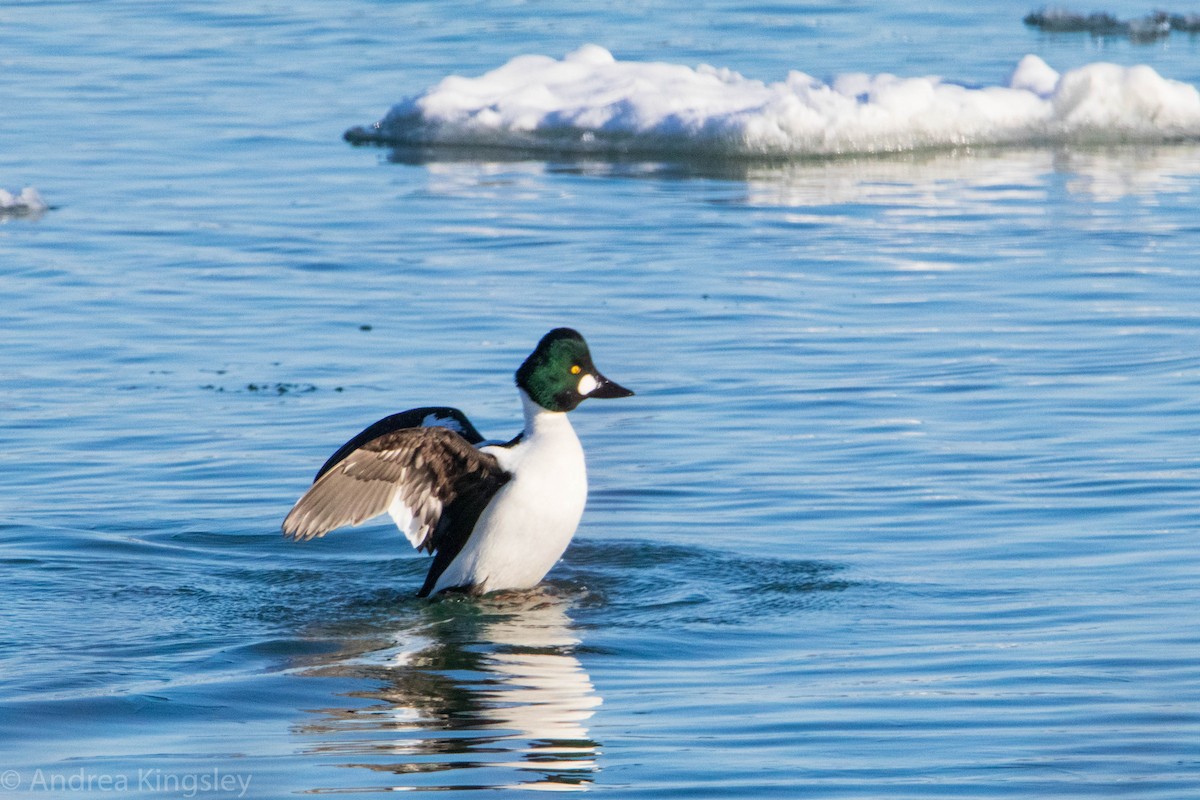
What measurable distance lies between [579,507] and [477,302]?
449cm

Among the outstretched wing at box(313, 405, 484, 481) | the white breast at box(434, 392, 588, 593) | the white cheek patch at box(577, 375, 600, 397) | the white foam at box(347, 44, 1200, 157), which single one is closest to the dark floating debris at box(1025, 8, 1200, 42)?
the white foam at box(347, 44, 1200, 157)

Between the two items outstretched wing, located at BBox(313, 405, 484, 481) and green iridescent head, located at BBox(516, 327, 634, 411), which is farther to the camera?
green iridescent head, located at BBox(516, 327, 634, 411)

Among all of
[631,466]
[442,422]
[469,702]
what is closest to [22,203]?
[631,466]

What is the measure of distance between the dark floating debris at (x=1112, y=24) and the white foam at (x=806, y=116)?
5.68 m

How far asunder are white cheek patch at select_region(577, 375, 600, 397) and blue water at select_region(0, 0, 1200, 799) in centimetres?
64

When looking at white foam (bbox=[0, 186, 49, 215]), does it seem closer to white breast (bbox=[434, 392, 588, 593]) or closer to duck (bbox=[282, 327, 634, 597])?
duck (bbox=[282, 327, 634, 597])

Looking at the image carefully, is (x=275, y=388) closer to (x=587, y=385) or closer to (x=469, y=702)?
(x=587, y=385)

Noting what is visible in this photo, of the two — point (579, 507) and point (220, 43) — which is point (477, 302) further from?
point (220, 43)

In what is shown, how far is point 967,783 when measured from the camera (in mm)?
4770

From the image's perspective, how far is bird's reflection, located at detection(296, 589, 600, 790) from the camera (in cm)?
504

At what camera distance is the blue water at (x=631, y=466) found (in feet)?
17.3

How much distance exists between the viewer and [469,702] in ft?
18.8

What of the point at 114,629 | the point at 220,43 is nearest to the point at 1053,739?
the point at 114,629

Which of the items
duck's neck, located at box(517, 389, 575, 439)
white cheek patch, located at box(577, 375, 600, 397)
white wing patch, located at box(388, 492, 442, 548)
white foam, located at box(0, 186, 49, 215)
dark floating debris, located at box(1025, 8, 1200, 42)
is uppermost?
dark floating debris, located at box(1025, 8, 1200, 42)
